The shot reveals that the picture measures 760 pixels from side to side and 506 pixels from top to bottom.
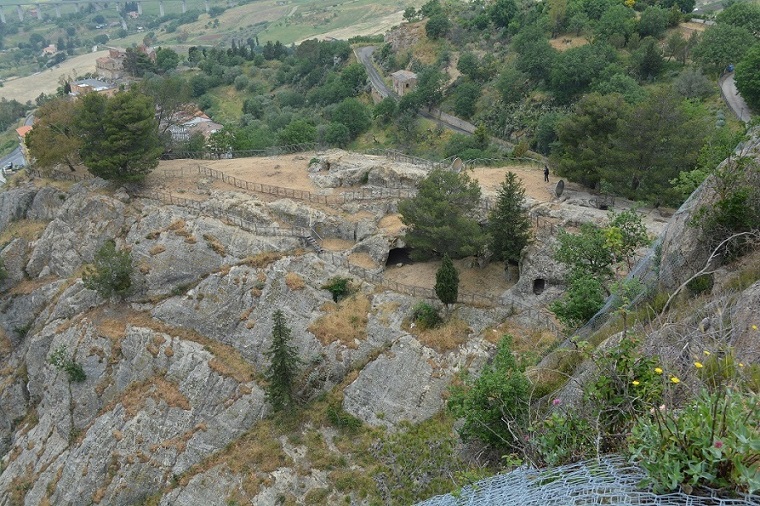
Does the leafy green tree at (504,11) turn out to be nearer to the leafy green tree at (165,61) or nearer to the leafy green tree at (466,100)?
the leafy green tree at (466,100)

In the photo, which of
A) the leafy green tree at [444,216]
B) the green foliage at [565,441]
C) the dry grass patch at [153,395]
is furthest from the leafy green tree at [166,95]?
the green foliage at [565,441]

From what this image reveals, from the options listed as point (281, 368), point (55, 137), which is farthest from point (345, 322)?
point (55, 137)

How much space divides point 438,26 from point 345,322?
71237mm

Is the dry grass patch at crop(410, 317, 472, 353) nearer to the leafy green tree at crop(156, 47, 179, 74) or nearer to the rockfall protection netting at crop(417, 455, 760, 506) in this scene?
the rockfall protection netting at crop(417, 455, 760, 506)

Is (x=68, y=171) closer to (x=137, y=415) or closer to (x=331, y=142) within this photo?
(x=137, y=415)

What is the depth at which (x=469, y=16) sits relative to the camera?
93.8m

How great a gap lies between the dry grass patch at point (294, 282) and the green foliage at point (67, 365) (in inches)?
492

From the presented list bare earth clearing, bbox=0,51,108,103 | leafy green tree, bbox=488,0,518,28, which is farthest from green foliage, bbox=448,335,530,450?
bare earth clearing, bbox=0,51,108,103

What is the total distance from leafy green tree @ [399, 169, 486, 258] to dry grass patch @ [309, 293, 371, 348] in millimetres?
4363

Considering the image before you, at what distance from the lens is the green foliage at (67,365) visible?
32.0 meters

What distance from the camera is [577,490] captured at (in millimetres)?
8016

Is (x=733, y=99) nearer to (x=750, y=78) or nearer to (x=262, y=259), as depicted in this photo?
(x=750, y=78)

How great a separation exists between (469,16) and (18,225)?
75044mm

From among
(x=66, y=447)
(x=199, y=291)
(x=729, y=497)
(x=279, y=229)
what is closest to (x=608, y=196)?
(x=279, y=229)
